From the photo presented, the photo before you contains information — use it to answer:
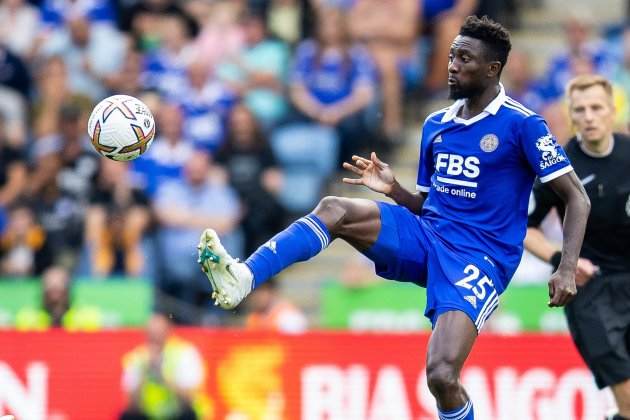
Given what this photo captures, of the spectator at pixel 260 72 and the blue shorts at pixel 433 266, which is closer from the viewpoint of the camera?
the blue shorts at pixel 433 266

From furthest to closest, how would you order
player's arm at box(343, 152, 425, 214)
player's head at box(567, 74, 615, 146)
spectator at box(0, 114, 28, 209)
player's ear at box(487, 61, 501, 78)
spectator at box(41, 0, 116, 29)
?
spectator at box(41, 0, 116, 29) < spectator at box(0, 114, 28, 209) < player's head at box(567, 74, 615, 146) < player's arm at box(343, 152, 425, 214) < player's ear at box(487, 61, 501, 78)

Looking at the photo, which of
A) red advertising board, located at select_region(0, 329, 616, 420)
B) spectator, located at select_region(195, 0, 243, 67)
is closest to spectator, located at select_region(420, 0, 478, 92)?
spectator, located at select_region(195, 0, 243, 67)

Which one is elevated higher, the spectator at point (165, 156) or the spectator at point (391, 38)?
the spectator at point (391, 38)

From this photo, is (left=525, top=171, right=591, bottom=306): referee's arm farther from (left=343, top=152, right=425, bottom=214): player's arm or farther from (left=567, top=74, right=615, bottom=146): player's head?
(left=567, top=74, right=615, bottom=146): player's head

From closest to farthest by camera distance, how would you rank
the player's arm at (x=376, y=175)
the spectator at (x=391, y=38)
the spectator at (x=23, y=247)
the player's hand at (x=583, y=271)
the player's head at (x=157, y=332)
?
the player's arm at (x=376, y=175), the player's hand at (x=583, y=271), the player's head at (x=157, y=332), the spectator at (x=23, y=247), the spectator at (x=391, y=38)

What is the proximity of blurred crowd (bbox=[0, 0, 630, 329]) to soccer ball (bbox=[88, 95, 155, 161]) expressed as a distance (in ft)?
16.0

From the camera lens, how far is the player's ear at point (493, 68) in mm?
8133

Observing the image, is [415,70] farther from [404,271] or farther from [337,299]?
[404,271]

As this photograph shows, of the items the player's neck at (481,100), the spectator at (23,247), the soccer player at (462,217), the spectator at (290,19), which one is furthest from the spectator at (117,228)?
the player's neck at (481,100)

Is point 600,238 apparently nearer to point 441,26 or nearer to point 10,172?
point 441,26

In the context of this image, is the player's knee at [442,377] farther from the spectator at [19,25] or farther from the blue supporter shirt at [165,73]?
the spectator at [19,25]

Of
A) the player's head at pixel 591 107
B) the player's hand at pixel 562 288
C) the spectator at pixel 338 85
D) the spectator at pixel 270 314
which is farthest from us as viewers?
the spectator at pixel 338 85

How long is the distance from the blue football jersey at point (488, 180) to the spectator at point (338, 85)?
6.53 meters

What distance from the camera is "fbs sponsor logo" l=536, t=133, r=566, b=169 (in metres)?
7.89
